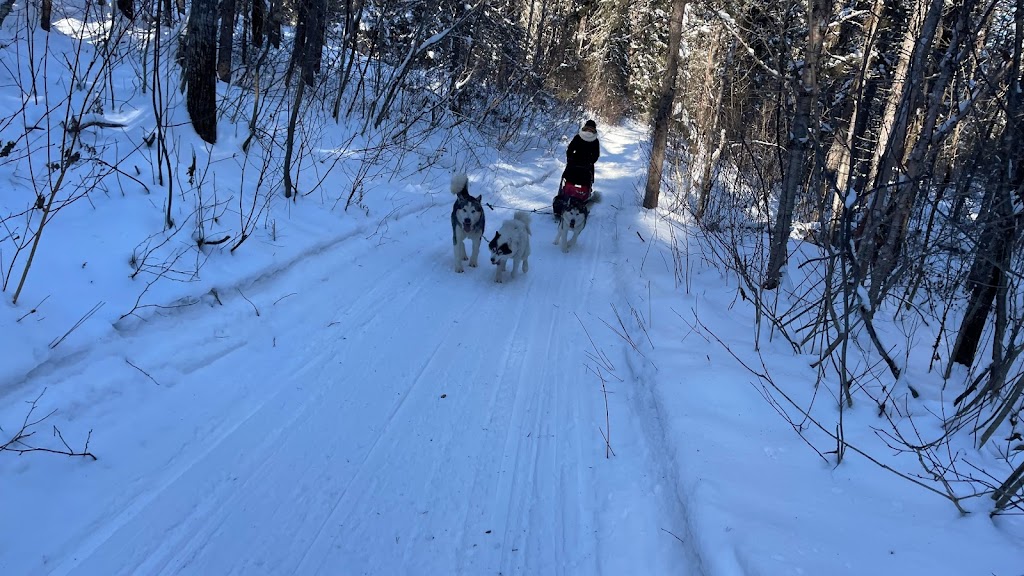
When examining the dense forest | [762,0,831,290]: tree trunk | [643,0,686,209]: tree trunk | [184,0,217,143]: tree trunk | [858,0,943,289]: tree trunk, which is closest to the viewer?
[858,0,943,289]: tree trunk

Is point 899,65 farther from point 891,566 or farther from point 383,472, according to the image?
point 383,472

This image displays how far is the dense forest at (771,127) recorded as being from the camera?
13.0 feet

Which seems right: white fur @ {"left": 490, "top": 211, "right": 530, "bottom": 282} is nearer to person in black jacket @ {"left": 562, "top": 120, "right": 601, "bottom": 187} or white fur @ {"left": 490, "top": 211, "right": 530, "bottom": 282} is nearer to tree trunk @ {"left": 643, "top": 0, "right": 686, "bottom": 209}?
person in black jacket @ {"left": 562, "top": 120, "right": 601, "bottom": 187}

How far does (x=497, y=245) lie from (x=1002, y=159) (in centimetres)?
501

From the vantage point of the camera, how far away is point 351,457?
3.72 m

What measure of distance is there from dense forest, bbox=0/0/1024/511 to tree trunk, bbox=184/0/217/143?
3 cm

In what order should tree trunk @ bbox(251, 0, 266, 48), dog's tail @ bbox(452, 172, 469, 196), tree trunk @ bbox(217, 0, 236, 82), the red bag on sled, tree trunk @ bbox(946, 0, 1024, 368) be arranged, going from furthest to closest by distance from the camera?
tree trunk @ bbox(251, 0, 266, 48) < tree trunk @ bbox(217, 0, 236, 82) < the red bag on sled < dog's tail @ bbox(452, 172, 469, 196) < tree trunk @ bbox(946, 0, 1024, 368)

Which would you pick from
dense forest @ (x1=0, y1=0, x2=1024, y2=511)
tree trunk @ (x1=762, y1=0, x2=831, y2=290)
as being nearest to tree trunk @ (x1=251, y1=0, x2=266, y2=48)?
dense forest @ (x1=0, y1=0, x2=1024, y2=511)

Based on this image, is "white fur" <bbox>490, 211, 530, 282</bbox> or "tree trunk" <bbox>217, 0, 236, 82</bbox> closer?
"white fur" <bbox>490, 211, 530, 282</bbox>

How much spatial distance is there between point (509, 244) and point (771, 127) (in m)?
12.3

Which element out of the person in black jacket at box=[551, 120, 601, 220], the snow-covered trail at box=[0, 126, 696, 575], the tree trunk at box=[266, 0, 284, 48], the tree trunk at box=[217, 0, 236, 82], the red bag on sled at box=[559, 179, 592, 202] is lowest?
the snow-covered trail at box=[0, 126, 696, 575]

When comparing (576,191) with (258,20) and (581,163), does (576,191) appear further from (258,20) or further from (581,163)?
(258,20)

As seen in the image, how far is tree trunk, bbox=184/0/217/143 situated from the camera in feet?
24.4

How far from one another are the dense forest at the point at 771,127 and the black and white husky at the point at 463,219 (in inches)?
82.1
